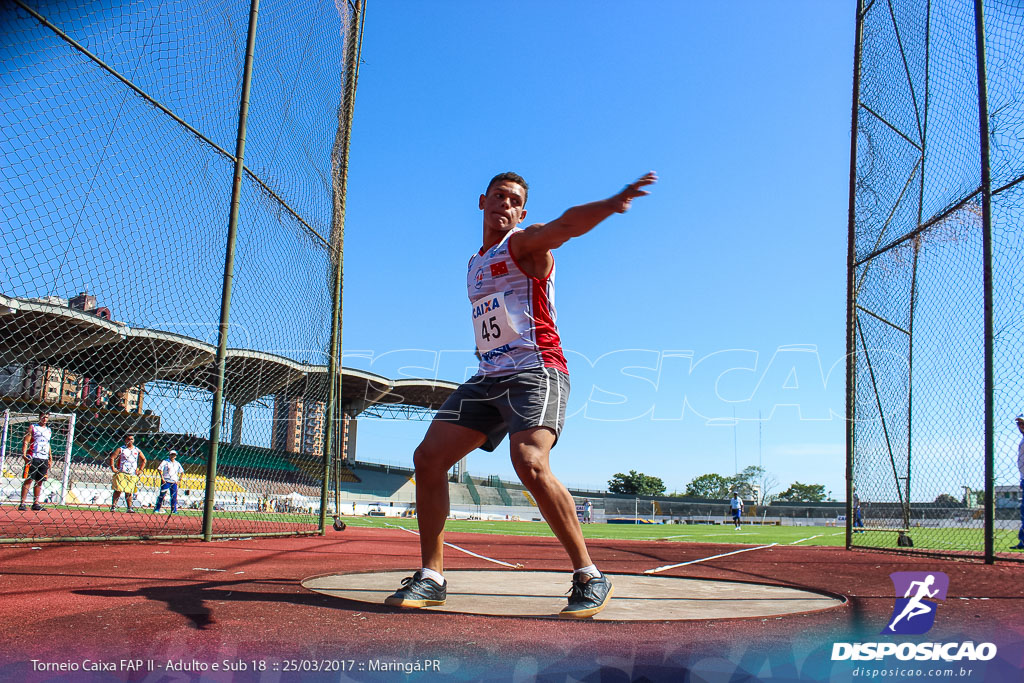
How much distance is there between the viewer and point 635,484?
102375 millimetres

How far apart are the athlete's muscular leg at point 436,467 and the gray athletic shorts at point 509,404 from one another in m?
0.06

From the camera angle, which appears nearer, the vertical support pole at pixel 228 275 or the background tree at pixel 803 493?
the vertical support pole at pixel 228 275

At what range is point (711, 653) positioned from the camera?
2055 mm

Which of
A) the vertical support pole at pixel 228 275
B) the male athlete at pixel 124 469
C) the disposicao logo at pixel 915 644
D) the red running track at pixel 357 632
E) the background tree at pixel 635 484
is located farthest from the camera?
the background tree at pixel 635 484

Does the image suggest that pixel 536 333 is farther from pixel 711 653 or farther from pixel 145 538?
pixel 145 538

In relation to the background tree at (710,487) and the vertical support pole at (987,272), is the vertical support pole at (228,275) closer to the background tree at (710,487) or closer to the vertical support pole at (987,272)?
the vertical support pole at (987,272)

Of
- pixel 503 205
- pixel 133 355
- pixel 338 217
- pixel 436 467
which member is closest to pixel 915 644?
pixel 436 467

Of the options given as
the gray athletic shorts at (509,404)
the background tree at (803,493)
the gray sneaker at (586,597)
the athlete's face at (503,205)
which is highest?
the athlete's face at (503,205)

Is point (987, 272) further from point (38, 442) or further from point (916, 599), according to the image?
point (38, 442)

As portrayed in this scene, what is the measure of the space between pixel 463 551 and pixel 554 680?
4847 mm

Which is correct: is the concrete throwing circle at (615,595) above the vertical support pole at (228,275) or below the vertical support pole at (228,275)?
below

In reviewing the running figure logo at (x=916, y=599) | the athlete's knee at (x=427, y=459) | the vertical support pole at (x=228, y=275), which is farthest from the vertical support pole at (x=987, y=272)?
the vertical support pole at (x=228, y=275)

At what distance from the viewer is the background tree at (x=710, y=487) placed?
105000mm

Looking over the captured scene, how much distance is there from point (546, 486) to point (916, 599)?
2.15 meters
